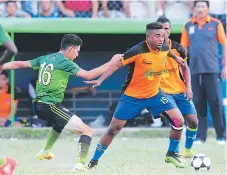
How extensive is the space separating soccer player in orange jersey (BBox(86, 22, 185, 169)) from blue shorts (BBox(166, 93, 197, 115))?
706 millimetres

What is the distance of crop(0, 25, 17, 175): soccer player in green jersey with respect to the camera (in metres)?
7.43

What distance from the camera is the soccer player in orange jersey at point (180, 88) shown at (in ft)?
34.9

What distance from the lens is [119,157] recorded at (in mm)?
11086

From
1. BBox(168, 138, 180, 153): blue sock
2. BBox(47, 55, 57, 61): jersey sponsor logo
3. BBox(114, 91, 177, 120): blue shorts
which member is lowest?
BBox(168, 138, 180, 153): blue sock

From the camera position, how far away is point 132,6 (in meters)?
15.9

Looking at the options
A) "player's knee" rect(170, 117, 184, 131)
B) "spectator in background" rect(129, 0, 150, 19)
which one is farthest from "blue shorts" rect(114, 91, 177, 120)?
"spectator in background" rect(129, 0, 150, 19)

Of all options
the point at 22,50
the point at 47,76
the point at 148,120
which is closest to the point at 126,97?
the point at 47,76

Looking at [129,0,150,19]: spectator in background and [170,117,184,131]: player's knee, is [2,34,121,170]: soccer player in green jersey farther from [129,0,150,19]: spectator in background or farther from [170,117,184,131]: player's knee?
[129,0,150,19]: spectator in background

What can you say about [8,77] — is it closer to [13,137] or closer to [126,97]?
[13,137]

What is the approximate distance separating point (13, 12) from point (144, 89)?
614cm

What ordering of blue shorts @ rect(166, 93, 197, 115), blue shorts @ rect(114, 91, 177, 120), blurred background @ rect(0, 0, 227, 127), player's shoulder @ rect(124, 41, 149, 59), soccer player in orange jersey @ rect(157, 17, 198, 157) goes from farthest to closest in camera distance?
blurred background @ rect(0, 0, 227, 127) < blue shorts @ rect(166, 93, 197, 115) < soccer player in orange jersey @ rect(157, 17, 198, 157) < blue shorts @ rect(114, 91, 177, 120) < player's shoulder @ rect(124, 41, 149, 59)

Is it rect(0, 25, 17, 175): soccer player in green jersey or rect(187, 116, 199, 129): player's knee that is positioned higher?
rect(0, 25, 17, 175): soccer player in green jersey

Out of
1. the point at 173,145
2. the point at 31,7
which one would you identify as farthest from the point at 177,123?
the point at 31,7

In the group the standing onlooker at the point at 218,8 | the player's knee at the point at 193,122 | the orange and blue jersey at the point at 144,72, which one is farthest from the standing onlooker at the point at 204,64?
the orange and blue jersey at the point at 144,72
